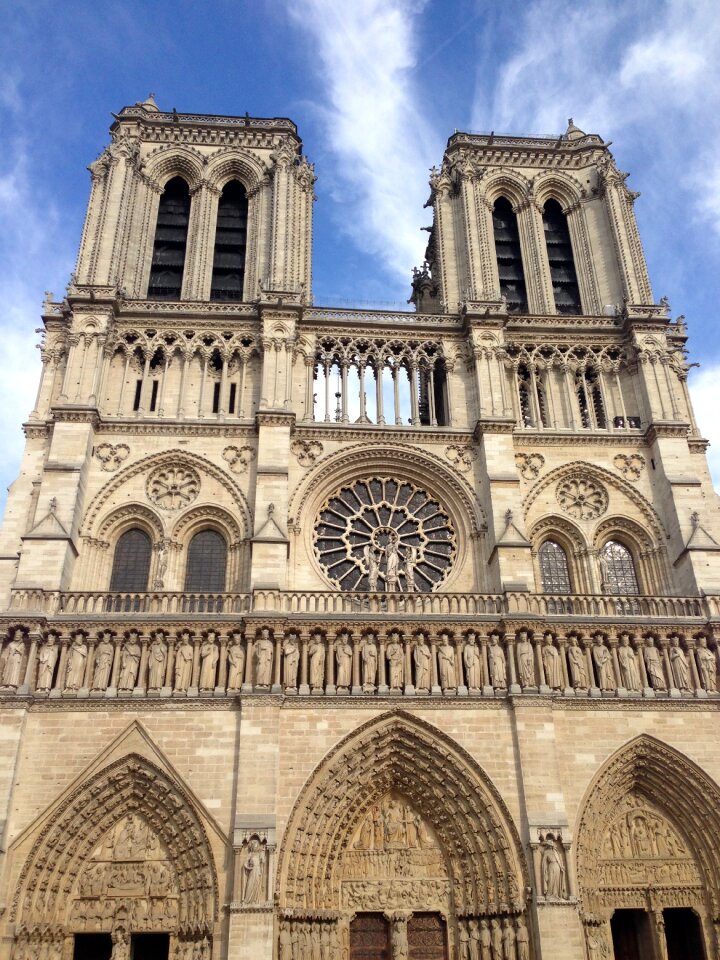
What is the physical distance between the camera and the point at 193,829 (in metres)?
14.3

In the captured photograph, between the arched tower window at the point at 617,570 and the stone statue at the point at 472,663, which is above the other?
the arched tower window at the point at 617,570

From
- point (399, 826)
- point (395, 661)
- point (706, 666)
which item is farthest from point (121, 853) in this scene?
point (706, 666)

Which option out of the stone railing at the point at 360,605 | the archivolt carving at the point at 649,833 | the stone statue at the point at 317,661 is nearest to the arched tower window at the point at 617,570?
the stone railing at the point at 360,605

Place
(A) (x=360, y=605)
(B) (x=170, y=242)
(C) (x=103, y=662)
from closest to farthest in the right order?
1. (C) (x=103, y=662)
2. (A) (x=360, y=605)
3. (B) (x=170, y=242)

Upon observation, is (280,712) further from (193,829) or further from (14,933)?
(14,933)

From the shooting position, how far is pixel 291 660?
15.6 meters

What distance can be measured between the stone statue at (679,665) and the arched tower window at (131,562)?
34.8 ft

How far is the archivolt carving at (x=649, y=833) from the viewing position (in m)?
14.9

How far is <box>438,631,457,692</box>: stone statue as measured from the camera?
1570 cm

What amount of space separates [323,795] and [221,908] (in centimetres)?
239

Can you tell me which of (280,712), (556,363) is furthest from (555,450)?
(280,712)

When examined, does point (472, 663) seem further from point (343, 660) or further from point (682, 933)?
point (682, 933)

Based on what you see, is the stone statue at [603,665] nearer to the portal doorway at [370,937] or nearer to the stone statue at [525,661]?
the stone statue at [525,661]

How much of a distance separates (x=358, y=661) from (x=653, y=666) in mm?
5635
